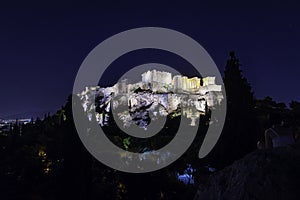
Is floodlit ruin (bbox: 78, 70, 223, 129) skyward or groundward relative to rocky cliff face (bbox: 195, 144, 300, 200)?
skyward

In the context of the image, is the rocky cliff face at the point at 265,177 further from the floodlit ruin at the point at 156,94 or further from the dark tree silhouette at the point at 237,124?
the floodlit ruin at the point at 156,94

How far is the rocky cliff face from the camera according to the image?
3.79m

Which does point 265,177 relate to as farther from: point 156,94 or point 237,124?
point 156,94

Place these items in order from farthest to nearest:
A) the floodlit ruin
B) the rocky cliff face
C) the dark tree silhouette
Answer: the floodlit ruin, the dark tree silhouette, the rocky cliff face

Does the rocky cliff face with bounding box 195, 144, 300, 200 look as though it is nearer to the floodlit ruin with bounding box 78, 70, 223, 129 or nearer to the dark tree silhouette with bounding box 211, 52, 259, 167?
the dark tree silhouette with bounding box 211, 52, 259, 167

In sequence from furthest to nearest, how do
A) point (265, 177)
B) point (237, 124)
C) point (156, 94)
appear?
point (156, 94) < point (237, 124) < point (265, 177)

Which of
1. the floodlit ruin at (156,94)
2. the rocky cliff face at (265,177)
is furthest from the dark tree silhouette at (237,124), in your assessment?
the floodlit ruin at (156,94)

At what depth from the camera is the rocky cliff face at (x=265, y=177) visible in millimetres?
3785

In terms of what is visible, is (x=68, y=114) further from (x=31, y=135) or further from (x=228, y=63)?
(x=31, y=135)

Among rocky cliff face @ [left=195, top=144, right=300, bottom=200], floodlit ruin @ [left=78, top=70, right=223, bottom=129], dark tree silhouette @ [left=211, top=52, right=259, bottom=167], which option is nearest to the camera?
rocky cliff face @ [left=195, top=144, right=300, bottom=200]

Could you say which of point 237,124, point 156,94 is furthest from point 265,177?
point 156,94

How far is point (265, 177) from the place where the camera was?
391 cm

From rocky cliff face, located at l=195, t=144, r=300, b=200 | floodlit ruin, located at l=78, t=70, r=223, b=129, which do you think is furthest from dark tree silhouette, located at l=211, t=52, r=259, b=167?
floodlit ruin, located at l=78, t=70, r=223, b=129

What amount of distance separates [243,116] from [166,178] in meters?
4.80
